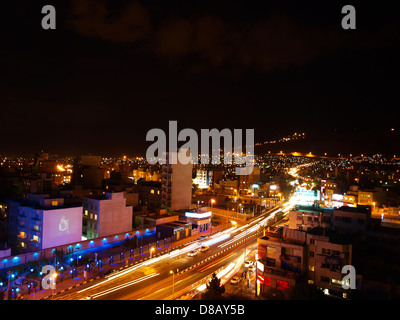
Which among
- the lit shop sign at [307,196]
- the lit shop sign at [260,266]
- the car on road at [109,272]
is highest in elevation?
the lit shop sign at [307,196]

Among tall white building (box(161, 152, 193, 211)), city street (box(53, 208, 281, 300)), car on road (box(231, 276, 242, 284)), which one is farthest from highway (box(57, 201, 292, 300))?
tall white building (box(161, 152, 193, 211))

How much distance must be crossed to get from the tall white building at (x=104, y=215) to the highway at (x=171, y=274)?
14.6 feet

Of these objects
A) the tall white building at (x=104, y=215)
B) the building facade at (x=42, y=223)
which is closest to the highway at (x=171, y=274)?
the tall white building at (x=104, y=215)

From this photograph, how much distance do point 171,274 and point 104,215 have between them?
6.77 meters

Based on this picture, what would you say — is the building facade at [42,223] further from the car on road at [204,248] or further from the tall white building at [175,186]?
the tall white building at [175,186]

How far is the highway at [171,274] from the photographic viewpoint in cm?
1086

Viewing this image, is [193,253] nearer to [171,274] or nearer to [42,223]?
[171,274]

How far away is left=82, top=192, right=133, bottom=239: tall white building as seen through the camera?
17.5 meters

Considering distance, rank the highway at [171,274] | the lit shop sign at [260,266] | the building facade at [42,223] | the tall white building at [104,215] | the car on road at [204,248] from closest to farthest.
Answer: the highway at [171,274]
the lit shop sign at [260,266]
the building facade at [42,223]
the car on road at [204,248]
the tall white building at [104,215]

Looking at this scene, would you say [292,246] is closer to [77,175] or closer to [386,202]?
[386,202]

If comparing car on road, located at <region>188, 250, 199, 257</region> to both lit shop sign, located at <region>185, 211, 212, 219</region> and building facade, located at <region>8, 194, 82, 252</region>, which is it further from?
building facade, located at <region>8, 194, 82, 252</region>

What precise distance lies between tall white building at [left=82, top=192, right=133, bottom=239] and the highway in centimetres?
445

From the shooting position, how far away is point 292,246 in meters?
11.9
